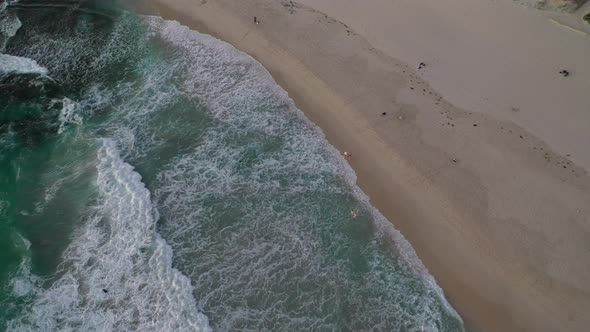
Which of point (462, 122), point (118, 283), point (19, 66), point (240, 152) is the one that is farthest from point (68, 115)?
point (462, 122)

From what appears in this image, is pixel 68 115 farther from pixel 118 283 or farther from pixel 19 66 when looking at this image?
pixel 118 283

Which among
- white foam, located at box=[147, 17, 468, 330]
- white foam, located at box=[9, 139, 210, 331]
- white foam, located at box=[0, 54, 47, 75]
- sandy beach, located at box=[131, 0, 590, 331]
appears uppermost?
sandy beach, located at box=[131, 0, 590, 331]

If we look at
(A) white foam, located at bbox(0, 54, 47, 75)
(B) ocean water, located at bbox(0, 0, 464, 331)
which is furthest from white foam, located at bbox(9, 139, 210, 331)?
Result: (A) white foam, located at bbox(0, 54, 47, 75)

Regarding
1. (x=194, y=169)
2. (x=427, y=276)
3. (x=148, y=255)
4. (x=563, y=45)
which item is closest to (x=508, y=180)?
(x=427, y=276)

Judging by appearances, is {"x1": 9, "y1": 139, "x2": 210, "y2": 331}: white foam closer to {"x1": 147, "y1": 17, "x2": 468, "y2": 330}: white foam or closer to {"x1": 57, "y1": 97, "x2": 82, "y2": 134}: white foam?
{"x1": 147, "y1": 17, "x2": 468, "y2": 330}: white foam

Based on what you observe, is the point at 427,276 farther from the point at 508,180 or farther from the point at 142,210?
the point at 142,210

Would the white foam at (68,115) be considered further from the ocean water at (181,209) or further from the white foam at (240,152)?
the white foam at (240,152)
